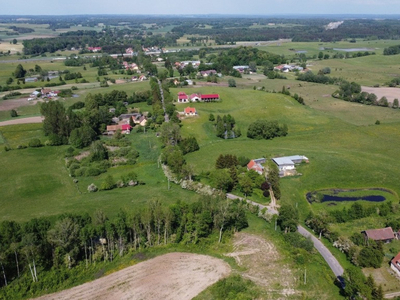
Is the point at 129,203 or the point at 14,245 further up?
the point at 14,245

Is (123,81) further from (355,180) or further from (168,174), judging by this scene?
(355,180)

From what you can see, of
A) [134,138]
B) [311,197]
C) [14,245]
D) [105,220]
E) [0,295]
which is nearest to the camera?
[0,295]

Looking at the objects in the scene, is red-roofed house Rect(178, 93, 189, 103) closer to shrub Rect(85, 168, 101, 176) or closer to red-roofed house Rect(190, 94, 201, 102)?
red-roofed house Rect(190, 94, 201, 102)

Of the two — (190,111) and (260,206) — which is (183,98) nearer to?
(190,111)

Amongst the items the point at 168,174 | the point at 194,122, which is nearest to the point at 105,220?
the point at 168,174

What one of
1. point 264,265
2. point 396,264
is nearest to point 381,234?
point 396,264

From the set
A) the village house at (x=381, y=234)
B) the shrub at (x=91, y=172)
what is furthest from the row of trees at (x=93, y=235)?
the shrub at (x=91, y=172)
